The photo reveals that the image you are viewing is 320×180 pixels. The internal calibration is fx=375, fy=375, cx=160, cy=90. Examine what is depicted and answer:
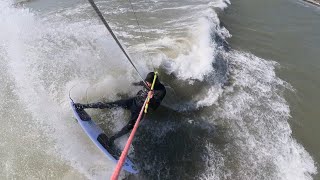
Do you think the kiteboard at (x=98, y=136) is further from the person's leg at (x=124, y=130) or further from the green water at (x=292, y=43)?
the green water at (x=292, y=43)

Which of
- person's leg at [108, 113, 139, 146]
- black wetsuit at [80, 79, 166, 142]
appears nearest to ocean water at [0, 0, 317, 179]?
person's leg at [108, 113, 139, 146]

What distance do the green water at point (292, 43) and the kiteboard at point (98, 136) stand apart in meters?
4.29

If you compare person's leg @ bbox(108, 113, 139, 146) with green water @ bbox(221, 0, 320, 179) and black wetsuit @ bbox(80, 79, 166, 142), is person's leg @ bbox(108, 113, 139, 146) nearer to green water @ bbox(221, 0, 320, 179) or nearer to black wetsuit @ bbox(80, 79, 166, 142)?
black wetsuit @ bbox(80, 79, 166, 142)

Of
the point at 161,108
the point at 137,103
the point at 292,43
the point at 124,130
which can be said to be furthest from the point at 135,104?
the point at 292,43

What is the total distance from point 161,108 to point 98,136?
2.08m

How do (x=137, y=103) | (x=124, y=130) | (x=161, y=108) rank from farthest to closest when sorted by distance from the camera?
(x=161, y=108) < (x=137, y=103) < (x=124, y=130)

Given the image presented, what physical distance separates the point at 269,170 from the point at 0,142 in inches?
241

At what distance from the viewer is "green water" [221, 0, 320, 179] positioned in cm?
1000

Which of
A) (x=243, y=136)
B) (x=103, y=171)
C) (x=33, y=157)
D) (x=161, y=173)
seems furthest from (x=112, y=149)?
(x=243, y=136)

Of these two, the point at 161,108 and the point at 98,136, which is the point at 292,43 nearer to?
the point at 161,108

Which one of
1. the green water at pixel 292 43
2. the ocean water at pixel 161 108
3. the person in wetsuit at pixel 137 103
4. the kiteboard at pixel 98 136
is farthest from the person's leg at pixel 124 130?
the green water at pixel 292 43

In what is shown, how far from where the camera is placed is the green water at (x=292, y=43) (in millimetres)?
10003

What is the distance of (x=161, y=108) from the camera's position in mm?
9789

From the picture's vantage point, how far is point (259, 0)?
17.8 metres
